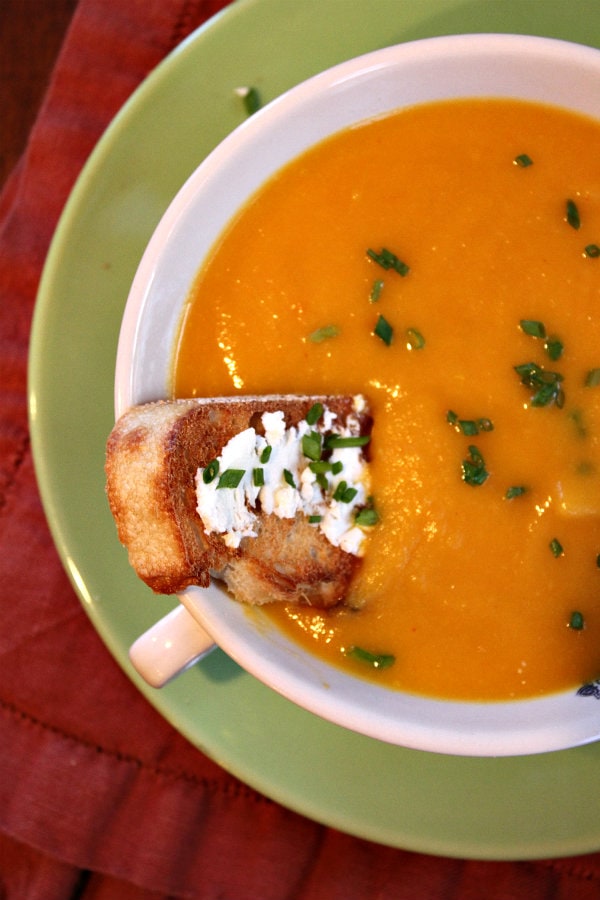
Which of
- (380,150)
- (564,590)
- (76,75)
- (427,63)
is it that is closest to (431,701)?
(564,590)

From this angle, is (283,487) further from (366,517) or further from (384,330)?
(384,330)

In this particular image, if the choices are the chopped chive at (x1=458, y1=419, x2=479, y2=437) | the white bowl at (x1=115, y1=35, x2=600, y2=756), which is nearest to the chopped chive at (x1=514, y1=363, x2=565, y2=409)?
the chopped chive at (x1=458, y1=419, x2=479, y2=437)

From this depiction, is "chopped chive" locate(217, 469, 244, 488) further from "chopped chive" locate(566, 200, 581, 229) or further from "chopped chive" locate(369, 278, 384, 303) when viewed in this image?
"chopped chive" locate(566, 200, 581, 229)

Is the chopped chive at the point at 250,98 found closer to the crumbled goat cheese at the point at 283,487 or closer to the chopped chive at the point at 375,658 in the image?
the crumbled goat cheese at the point at 283,487

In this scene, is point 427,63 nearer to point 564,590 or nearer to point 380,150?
point 380,150

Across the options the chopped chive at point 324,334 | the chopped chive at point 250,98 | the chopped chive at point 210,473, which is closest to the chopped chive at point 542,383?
the chopped chive at point 324,334

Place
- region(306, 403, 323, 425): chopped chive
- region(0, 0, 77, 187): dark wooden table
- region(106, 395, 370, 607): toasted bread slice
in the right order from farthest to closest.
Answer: region(0, 0, 77, 187): dark wooden table, region(306, 403, 323, 425): chopped chive, region(106, 395, 370, 607): toasted bread slice

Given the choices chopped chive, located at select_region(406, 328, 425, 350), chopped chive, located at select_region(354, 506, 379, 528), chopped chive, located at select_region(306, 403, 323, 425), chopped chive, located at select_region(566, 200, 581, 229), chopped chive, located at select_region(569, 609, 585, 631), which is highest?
chopped chive, located at select_region(566, 200, 581, 229)
